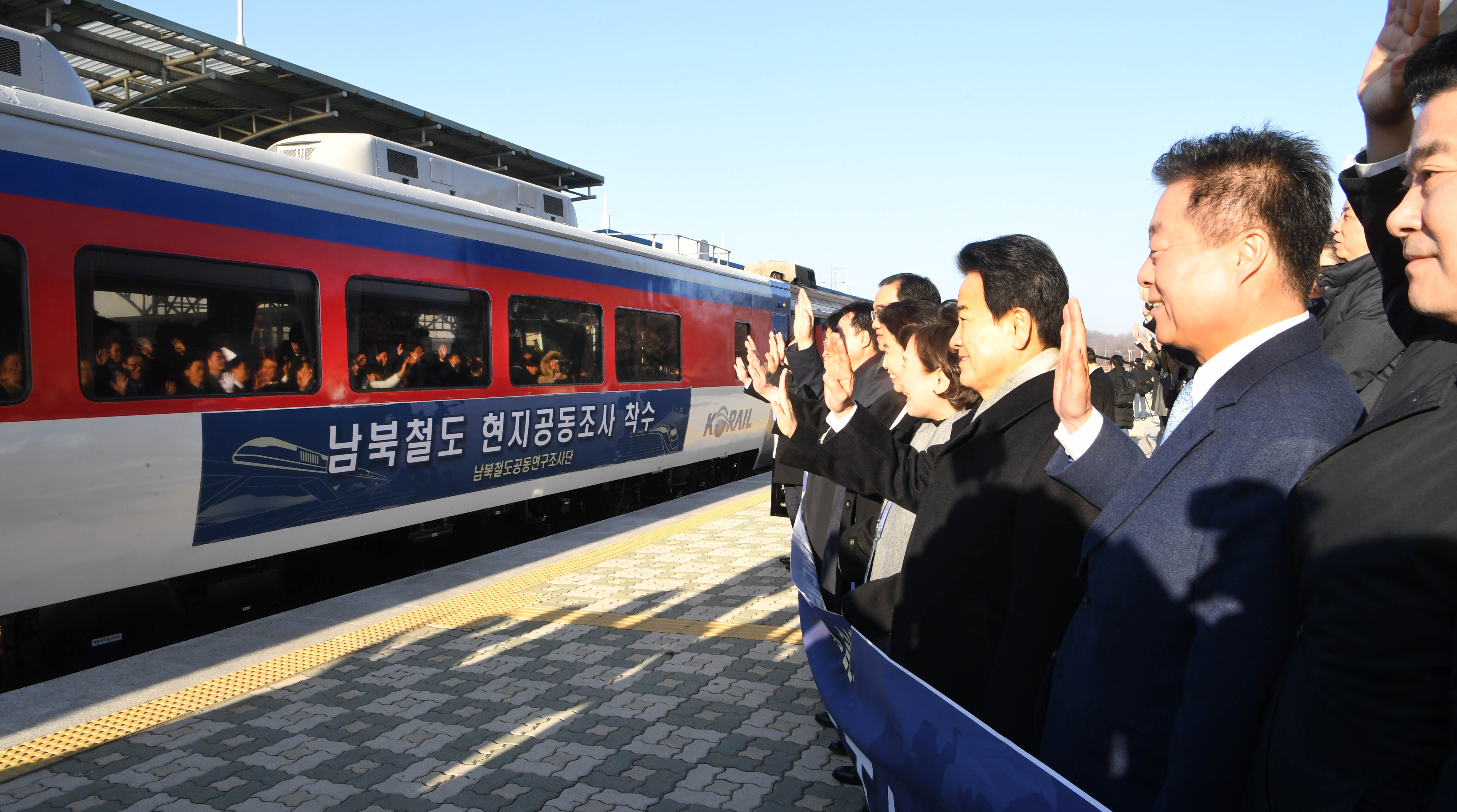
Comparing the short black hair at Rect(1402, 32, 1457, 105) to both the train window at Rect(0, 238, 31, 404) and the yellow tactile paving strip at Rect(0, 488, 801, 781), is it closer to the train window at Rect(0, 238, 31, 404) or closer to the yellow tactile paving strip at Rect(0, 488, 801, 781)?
the yellow tactile paving strip at Rect(0, 488, 801, 781)

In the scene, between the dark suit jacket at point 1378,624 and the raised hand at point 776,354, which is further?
the raised hand at point 776,354

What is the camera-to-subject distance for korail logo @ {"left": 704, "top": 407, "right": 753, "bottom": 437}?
1097cm

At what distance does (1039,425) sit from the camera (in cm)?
208

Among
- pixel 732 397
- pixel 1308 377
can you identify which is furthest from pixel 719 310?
pixel 1308 377

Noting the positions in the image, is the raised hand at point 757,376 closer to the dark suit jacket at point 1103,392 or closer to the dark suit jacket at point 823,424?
the dark suit jacket at point 823,424

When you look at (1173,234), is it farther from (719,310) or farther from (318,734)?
(719,310)

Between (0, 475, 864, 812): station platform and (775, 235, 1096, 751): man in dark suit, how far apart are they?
131 cm

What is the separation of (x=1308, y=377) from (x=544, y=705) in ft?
11.2

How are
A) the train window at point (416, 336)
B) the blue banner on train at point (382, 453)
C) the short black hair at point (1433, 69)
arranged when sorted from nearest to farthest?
1. the short black hair at point (1433, 69)
2. the blue banner on train at point (382, 453)
3. the train window at point (416, 336)

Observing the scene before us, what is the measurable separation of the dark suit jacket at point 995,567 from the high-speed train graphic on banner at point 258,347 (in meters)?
4.18

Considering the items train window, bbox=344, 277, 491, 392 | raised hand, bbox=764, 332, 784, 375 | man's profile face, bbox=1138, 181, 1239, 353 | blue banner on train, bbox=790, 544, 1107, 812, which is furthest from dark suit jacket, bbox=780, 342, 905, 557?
train window, bbox=344, 277, 491, 392

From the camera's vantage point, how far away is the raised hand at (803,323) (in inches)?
165

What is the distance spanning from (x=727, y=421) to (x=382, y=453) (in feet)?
18.9

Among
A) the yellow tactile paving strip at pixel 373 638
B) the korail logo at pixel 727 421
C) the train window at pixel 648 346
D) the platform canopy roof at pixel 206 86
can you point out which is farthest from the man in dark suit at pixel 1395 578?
the korail logo at pixel 727 421
